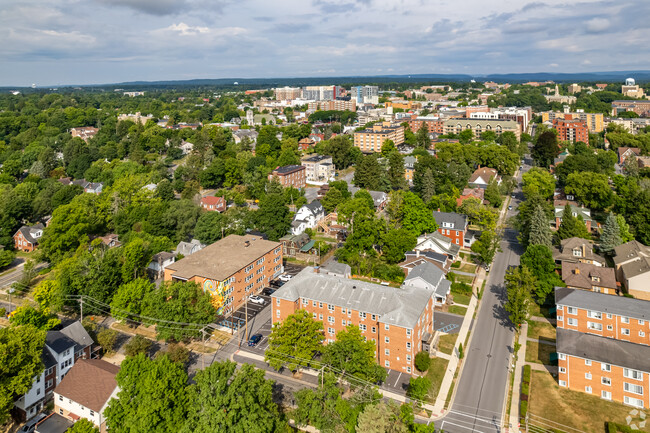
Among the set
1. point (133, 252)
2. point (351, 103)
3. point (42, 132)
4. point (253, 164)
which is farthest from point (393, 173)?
point (351, 103)

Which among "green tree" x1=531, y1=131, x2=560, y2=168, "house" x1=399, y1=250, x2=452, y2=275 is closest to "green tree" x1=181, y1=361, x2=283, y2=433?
"house" x1=399, y1=250, x2=452, y2=275

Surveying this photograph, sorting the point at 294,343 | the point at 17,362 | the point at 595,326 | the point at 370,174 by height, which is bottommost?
the point at 595,326

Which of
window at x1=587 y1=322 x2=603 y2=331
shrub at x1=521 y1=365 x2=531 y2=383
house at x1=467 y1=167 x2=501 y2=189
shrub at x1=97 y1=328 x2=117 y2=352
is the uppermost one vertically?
house at x1=467 y1=167 x2=501 y2=189

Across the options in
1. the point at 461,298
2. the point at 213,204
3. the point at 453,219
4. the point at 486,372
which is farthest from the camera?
the point at 213,204

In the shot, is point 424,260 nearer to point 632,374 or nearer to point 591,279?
point 591,279

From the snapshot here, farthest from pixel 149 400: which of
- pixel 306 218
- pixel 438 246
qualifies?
pixel 306 218

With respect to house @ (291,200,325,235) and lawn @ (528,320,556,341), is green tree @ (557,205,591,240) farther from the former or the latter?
house @ (291,200,325,235)

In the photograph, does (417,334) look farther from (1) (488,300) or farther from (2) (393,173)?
(2) (393,173)
